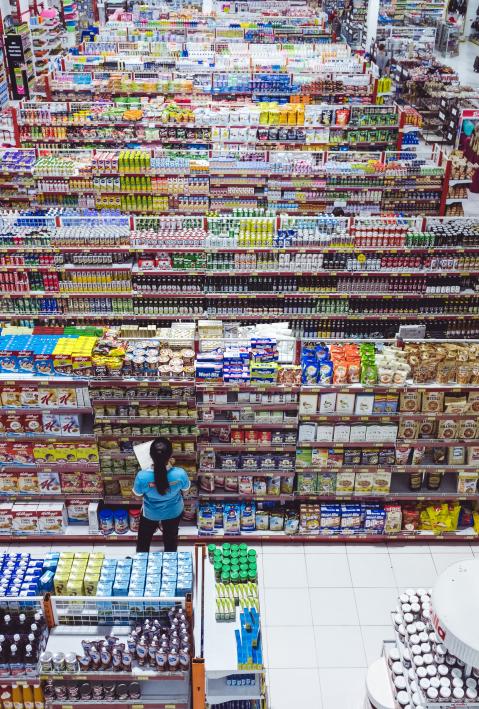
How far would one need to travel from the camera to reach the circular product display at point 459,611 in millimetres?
3521

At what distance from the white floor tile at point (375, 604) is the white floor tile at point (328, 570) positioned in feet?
0.58

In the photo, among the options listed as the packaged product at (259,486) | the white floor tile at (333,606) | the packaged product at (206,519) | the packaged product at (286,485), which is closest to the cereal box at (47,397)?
the packaged product at (206,519)

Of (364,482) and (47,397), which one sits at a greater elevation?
(47,397)

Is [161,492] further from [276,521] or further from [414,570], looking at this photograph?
[414,570]

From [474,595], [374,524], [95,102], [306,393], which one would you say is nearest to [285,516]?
[374,524]

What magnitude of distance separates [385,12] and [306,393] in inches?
1046

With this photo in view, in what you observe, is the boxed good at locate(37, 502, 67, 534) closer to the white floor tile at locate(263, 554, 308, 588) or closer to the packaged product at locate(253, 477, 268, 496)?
the packaged product at locate(253, 477, 268, 496)

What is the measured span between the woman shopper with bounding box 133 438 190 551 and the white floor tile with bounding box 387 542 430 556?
7.12 ft

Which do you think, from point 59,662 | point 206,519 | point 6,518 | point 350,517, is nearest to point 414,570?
point 350,517

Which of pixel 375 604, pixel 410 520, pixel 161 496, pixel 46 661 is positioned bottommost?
pixel 375 604

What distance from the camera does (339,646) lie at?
5.74 metres

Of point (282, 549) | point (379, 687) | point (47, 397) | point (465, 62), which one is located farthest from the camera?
point (465, 62)

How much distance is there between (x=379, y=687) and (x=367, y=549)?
231 cm

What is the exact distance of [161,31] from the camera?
63.4 ft
